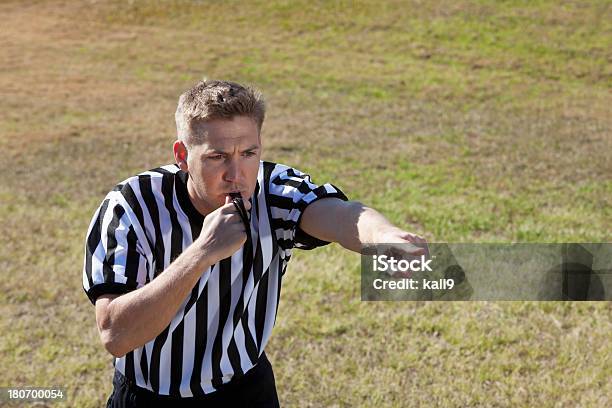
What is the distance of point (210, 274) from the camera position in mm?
3191

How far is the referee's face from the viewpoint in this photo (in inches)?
111

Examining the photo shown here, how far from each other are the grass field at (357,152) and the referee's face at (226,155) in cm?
328

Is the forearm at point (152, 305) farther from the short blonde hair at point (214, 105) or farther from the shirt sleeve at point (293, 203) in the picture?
the shirt sleeve at point (293, 203)

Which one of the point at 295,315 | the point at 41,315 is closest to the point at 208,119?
the point at 295,315

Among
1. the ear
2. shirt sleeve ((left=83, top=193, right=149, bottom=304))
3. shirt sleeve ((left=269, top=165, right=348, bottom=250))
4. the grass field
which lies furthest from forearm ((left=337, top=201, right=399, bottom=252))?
the grass field

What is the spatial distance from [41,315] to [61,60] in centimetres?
1590

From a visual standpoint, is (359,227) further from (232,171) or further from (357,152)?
(357,152)

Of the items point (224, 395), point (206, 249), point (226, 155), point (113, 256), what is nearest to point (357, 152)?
point (224, 395)

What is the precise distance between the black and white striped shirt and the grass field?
2604mm

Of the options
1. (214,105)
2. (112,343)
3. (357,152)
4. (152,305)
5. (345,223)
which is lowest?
(357,152)

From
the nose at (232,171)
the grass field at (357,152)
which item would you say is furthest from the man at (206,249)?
the grass field at (357,152)

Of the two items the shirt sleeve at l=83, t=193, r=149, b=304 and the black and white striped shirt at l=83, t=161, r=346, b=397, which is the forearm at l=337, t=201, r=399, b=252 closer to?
the black and white striped shirt at l=83, t=161, r=346, b=397

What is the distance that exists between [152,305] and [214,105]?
767 mm

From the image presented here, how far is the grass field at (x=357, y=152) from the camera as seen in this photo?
6242mm
